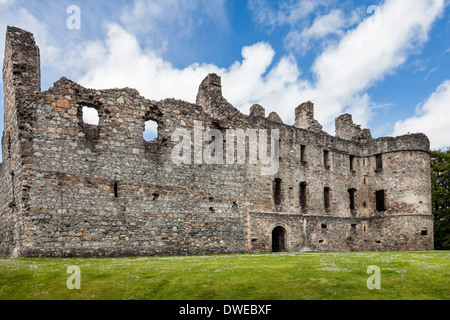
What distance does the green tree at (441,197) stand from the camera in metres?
40.1

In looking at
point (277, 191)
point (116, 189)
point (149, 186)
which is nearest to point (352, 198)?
point (277, 191)

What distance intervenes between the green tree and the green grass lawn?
3017cm

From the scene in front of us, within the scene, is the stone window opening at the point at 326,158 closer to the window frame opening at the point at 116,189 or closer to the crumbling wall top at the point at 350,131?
the crumbling wall top at the point at 350,131

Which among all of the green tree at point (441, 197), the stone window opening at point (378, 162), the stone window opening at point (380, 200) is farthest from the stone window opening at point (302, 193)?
the green tree at point (441, 197)

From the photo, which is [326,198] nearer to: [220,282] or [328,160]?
[328,160]

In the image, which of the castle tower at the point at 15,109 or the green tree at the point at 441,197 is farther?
the green tree at the point at 441,197

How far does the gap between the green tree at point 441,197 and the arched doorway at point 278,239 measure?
21059mm

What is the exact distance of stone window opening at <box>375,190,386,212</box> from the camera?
3344cm

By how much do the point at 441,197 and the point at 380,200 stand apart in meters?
12.2

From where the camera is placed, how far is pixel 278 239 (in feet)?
92.1

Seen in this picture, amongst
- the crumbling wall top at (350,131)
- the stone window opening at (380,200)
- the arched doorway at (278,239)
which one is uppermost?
the crumbling wall top at (350,131)
